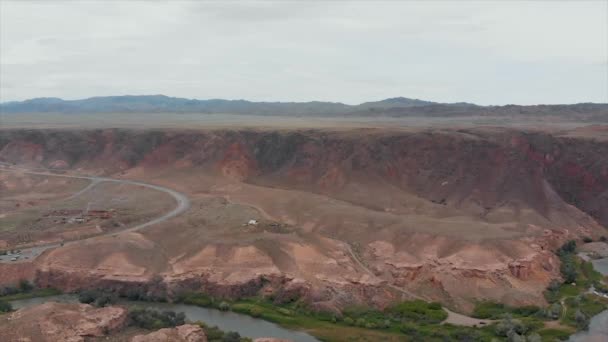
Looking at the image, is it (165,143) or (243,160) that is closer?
(243,160)

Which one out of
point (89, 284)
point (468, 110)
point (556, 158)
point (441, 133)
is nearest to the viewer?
point (89, 284)

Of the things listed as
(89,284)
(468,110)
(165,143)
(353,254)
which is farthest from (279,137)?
(468,110)

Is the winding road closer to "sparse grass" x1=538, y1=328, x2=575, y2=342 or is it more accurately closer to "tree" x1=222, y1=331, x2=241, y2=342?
"sparse grass" x1=538, y1=328, x2=575, y2=342

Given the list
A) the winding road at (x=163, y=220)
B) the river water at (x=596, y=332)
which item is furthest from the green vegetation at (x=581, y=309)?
the winding road at (x=163, y=220)

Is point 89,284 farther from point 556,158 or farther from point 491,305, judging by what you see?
point 556,158

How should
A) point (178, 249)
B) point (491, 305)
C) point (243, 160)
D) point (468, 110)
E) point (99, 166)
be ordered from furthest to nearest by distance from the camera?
point (468, 110) → point (99, 166) → point (243, 160) → point (178, 249) → point (491, 305)

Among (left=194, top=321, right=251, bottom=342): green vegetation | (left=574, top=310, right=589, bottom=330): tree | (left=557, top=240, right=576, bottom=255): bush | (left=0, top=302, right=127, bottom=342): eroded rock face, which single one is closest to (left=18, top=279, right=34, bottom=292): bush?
(left=0, top=302, right=127, bottom=342): eroded rock face

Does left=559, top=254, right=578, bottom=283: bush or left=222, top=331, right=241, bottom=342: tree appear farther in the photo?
left=559, top=254, right=578, bottom=283: bush
